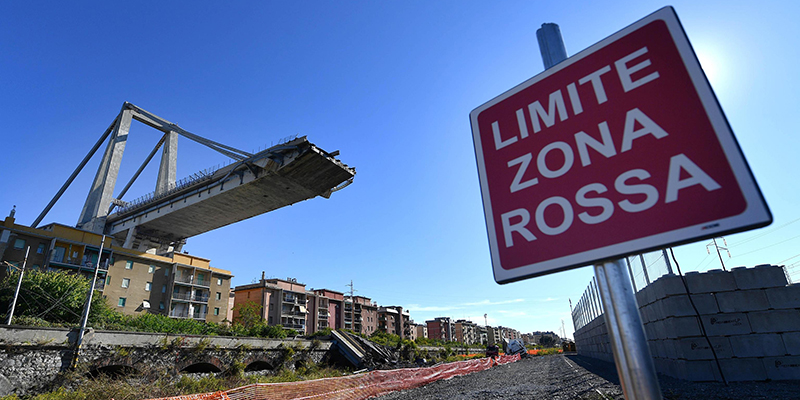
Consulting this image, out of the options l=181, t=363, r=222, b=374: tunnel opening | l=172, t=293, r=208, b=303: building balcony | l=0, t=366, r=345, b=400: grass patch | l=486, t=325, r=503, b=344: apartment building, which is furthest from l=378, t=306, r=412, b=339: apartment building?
l=0, t=366, r=345, b=400: grass patch

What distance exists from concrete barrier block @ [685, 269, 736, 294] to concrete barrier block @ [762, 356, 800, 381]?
1613mm

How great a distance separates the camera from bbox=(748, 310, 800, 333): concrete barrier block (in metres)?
8.12

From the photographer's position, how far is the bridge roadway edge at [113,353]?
1262 centimetres

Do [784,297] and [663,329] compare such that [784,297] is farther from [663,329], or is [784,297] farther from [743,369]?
[663,329]

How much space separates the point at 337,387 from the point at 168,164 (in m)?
43.9

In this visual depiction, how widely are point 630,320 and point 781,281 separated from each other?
10951mm

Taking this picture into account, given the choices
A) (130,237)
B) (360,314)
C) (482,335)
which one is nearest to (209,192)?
(130,237)

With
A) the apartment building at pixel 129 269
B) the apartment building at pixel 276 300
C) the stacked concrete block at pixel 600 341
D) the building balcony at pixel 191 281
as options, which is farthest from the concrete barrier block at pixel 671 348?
the apartment building at pixel 276 300

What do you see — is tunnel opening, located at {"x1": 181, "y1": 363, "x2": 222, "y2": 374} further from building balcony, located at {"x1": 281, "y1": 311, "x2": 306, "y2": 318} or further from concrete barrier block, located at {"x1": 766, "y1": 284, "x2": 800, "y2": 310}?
building balcony, located at {"x1": 281, "y1": 311, "x2": 306, "y2": 318}

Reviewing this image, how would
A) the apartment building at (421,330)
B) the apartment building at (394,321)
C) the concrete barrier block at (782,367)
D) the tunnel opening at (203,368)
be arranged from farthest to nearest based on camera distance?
the apartment building at (421,330), the apartment building at (394,321), the tunnel opening at (203,368), the concrete barrier block at (782,367)

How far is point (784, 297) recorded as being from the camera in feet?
27.2

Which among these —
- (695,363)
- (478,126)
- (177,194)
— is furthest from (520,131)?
(177,194)

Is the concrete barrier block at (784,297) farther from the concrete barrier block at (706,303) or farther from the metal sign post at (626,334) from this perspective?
the metal sign post at (626,334)

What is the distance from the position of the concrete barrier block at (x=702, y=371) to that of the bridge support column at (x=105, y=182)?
4906 centimetres
